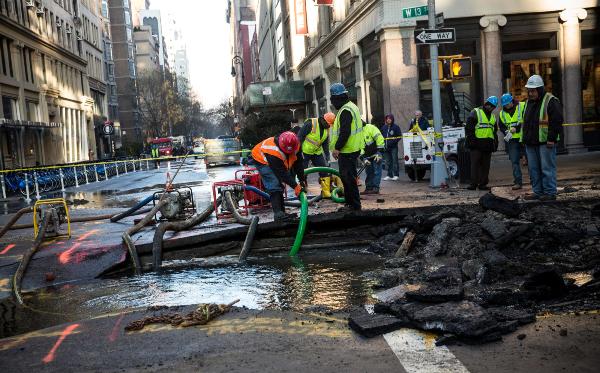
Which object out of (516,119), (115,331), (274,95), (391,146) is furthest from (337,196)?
(274,95)

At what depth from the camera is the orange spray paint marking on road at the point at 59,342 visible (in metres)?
5.04

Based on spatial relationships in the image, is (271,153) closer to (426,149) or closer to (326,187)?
(326,187)

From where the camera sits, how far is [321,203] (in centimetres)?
1259

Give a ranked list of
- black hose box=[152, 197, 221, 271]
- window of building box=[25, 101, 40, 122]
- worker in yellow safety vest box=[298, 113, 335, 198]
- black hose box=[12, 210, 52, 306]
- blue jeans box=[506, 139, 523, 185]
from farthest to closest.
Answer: window of building box=[25, 101, 40, 122] → worker in yellow safety vest box=[298, 113, 335, 198] → blue jeans box=[506, 139, 523, 185] → black hose box=[152, 197, 221, 271] → black hose box=[12, 210, 52, 306]

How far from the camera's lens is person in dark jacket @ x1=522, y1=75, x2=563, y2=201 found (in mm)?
10516

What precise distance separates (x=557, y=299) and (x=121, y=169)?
38931 millimetres

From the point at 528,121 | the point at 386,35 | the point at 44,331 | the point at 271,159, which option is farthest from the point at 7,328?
the point at 386,35

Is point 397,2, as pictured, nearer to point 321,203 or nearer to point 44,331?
point 321,203

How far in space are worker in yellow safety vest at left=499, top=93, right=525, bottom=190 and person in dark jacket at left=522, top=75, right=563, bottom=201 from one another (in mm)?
1602

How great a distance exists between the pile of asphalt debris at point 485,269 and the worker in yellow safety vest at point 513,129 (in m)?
3.28

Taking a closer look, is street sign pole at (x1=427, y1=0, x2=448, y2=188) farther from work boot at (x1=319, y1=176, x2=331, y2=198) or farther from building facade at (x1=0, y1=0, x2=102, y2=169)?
building facade at (x1=0, y1=0, x2=102, y2=169)

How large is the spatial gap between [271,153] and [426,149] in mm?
8195

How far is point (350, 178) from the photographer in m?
10.6

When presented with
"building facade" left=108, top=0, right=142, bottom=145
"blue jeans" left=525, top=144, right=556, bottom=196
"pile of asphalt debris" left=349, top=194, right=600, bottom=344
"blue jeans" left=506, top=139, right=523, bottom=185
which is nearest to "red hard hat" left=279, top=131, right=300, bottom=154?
"pile of asphalt debris" left=349, top=194, right=600, bottom=344
